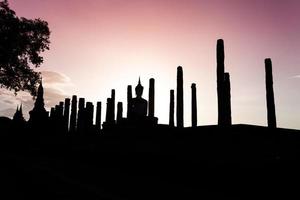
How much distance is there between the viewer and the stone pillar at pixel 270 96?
12875mm

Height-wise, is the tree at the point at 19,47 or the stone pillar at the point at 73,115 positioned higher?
the tree at the point at 19,47

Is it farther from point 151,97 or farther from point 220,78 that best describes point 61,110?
point 220,78

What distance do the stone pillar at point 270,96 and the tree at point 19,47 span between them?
1799cm

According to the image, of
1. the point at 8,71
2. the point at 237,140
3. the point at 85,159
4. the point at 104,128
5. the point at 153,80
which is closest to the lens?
the point at 237,140

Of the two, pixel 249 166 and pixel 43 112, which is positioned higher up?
pixel 43 112

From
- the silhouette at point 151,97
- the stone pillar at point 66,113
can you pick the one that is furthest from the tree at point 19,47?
the silhouette at point 151,97

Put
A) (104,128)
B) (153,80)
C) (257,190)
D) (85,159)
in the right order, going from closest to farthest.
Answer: (257,190), (85,159), (104,128), (153,80)

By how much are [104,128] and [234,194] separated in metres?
8.86

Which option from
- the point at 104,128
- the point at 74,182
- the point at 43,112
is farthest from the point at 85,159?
the point at 43,112

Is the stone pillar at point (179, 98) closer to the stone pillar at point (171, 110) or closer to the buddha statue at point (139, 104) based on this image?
the buddha statue at point (139, 104)

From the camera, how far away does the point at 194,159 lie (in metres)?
7.05

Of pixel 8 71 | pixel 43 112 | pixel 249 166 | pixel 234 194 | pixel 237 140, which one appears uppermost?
pixel 8 71

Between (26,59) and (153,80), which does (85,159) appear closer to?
(153,80)

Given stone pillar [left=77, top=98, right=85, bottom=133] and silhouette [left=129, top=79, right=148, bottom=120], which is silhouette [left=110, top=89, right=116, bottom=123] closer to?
silhouette [left=129, top=79, right=148, bottom=120]
